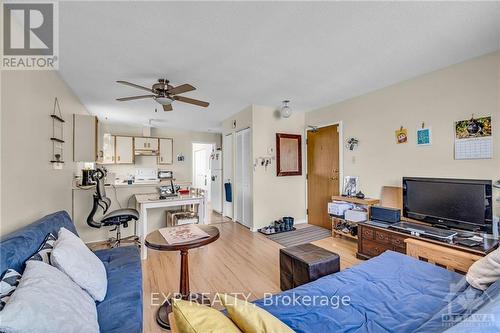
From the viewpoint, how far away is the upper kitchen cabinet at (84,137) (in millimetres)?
3385

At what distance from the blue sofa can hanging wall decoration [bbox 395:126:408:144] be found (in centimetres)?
358

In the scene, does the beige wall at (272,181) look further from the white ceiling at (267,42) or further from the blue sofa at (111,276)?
the blue sofa at (111,276)

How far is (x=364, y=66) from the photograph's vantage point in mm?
2637

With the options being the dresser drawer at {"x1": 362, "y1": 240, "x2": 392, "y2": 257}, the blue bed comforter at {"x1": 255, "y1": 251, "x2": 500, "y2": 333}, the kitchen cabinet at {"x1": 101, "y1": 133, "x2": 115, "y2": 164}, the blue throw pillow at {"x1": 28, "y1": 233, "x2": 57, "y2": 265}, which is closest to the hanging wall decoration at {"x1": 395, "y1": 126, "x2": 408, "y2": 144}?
the dresser drawer at {"x1": 362, "y1": 240, "x2": 392, "y2": 257}

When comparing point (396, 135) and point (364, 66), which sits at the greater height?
point (364, 66)

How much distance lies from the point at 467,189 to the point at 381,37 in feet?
5.95

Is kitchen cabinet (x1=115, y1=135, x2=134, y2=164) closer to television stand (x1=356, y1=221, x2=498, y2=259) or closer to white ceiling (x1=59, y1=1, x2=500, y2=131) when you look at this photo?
white ceiling (x1=59, y1=1, x2=500, y2=131)

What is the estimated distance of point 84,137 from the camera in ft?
11.5

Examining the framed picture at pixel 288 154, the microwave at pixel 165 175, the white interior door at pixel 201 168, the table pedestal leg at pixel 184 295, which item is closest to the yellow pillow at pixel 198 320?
the table pedestal leg at pixel 184 295

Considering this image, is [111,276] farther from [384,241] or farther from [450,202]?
[450,202]

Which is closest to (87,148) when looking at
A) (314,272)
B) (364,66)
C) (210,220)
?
(210,220)

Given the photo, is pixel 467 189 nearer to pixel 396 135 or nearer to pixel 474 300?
pixel 396 135

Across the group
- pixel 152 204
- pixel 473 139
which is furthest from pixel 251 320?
pixel 473 139

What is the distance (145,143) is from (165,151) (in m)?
0.58
